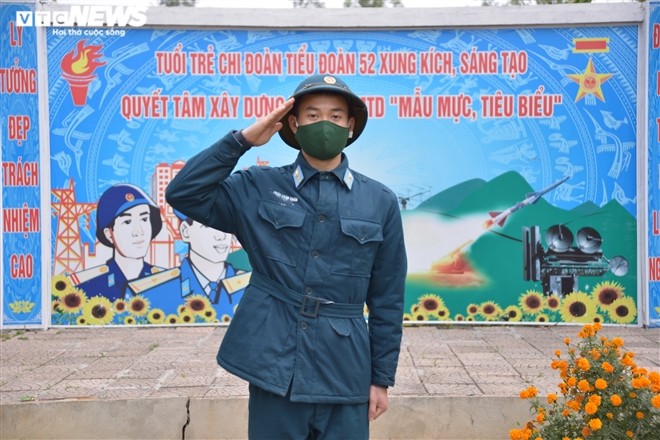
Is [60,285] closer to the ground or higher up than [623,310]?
higher up

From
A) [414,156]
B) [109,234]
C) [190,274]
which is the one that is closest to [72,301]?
[109,234]

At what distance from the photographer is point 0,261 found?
7430 millimetres

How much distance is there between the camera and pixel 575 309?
7.62m

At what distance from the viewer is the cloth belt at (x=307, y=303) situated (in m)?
2.77

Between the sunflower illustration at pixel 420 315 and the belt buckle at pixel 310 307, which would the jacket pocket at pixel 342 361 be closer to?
the belt buckle at pixel 310 307

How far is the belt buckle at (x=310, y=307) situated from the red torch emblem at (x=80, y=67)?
560 centimetres

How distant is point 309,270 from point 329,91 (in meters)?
0.72

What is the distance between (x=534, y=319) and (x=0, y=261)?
562 centimetres

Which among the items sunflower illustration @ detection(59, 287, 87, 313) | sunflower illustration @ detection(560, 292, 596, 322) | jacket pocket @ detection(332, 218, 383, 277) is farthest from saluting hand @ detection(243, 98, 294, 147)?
sunflower illustration @ detection(560, 292, 596, 322)

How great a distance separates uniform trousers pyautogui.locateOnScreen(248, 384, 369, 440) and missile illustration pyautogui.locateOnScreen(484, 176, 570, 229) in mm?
5104

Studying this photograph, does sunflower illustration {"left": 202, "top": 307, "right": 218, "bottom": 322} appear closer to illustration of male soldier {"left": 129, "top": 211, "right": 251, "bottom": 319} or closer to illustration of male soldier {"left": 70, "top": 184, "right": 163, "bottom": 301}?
illustration of male soldier {"left": 129, "top": 211, "right": 251, "bottom": 319}

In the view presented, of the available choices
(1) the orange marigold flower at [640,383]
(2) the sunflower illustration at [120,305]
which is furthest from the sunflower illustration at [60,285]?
(1) the orange marigold flower at [640,383]

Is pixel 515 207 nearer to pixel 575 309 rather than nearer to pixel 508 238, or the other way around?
pixel 508 238

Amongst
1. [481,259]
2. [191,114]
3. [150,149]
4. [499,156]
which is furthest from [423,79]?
[150,149]
